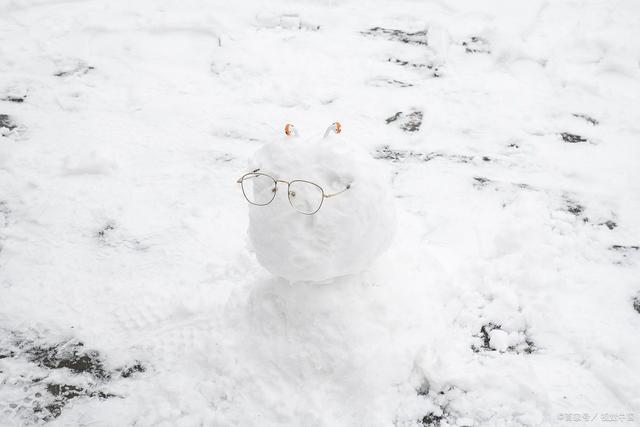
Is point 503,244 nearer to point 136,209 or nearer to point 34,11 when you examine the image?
point 136,209

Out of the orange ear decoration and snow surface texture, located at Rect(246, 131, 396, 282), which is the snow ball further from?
the orange ear decoration

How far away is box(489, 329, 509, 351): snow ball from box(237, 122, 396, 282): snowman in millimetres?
785

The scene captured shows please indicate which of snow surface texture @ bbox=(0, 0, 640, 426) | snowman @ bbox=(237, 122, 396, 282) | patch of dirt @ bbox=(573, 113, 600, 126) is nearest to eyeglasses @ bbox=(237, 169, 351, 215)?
snowman @ bbox=(237, 122, 396, 282)

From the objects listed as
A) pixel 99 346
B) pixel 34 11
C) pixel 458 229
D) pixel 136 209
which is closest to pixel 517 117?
pixel 458 229

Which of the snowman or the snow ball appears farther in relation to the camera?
the snow ball

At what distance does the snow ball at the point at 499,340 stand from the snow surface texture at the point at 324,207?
0.04 ft

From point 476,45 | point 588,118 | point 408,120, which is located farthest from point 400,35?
point 588,118

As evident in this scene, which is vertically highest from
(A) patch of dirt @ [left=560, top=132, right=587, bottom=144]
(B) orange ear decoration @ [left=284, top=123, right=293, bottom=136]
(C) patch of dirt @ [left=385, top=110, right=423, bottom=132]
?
(B) orange ear decoration @ [left=284, top=123, right=293, bottom=136]

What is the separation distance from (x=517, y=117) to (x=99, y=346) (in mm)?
3043

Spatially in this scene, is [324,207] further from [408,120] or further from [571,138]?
[571,138]

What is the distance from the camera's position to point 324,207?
159 centimetres

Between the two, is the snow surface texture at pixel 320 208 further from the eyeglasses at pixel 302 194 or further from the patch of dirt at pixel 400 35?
the patch of dirt at pixel 400 35

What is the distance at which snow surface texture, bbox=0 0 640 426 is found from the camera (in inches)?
73.5

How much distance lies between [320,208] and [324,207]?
0.6 inches
